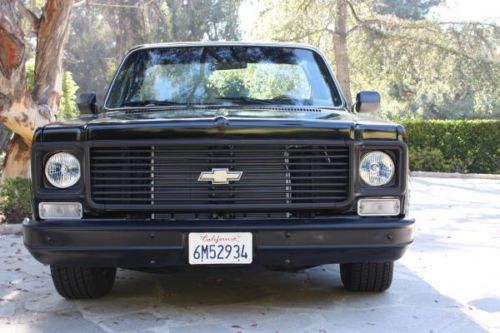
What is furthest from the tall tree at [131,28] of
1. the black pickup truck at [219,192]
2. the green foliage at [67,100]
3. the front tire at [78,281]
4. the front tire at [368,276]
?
the black pickup truck at [219,192]

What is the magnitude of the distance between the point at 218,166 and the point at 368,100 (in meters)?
1.76

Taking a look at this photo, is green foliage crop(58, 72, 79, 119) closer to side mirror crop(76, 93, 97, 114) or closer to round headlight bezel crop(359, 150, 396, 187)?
side mirror crop(76, 93, 97, 114)

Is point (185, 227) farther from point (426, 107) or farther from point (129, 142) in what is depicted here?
point (426, 107)

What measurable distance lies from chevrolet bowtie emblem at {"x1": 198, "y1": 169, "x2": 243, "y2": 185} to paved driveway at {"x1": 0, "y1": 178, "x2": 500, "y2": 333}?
0.85m

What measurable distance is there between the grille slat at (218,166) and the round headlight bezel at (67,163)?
0.30 ft

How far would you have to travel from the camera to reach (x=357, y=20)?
58.5 ft

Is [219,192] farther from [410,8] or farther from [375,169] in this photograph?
[410,8]

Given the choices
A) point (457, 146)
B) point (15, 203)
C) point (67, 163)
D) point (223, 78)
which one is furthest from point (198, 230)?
point (457, 146)

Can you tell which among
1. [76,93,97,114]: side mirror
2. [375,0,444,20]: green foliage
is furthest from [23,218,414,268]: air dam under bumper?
[375,0,444,20]: green foliage

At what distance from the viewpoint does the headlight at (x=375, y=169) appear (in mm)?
3689

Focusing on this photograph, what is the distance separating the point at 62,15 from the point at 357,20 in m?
10.6

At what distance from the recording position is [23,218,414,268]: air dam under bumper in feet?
11.7

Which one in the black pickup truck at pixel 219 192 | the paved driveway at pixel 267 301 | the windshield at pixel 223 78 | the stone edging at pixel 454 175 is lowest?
the stone edging at pixel 454 175

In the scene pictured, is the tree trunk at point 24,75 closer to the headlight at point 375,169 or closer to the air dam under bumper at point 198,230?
the air dam under bumper at point 198,230
